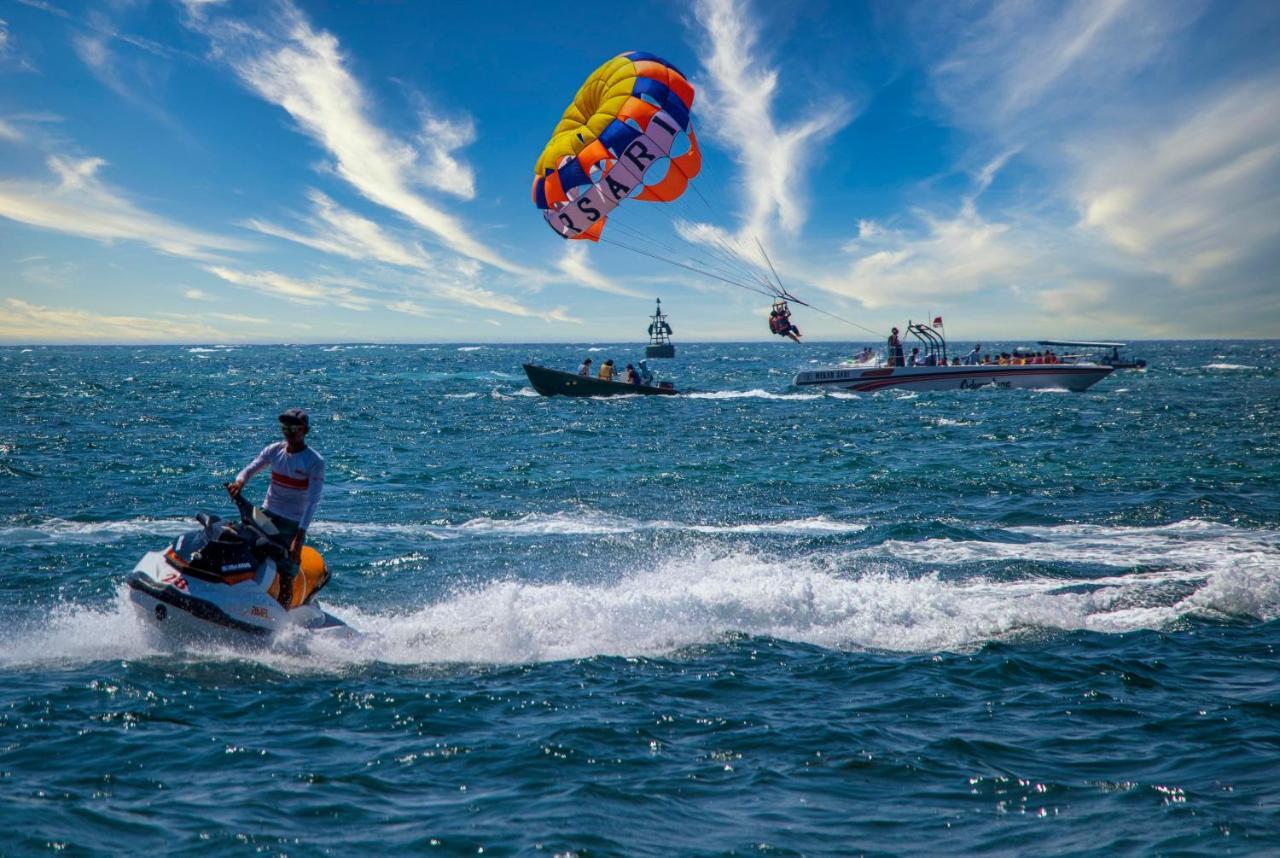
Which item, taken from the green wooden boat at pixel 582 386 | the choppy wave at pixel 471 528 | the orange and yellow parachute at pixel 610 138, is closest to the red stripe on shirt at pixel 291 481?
the choppy wave at pixel 471 528

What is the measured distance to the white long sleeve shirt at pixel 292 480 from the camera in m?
8.96

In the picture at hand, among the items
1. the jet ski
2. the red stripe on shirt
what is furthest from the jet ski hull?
the red stripe on shirt

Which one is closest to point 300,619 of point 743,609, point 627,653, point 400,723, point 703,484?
point 400,723

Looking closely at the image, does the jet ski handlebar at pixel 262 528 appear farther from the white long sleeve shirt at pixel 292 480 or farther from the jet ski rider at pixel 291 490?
the white long sleeve shirt at pixel 292 480

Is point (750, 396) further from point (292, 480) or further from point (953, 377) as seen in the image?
point (292, 480)

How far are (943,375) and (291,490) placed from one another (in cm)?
4811

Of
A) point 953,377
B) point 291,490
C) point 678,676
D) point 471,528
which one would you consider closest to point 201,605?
point 291,490

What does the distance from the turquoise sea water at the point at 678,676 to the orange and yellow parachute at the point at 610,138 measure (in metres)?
8.33

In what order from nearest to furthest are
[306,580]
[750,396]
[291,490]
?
[291,490]
[306,580]
[750,396]

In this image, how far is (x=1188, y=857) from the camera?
5.60 metres

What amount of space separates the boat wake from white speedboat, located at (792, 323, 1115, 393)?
37724 millimetres

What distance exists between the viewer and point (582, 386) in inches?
1912

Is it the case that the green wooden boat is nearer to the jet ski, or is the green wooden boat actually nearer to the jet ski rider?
the jet ski rider

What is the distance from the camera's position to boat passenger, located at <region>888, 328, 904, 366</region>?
2055 inches
